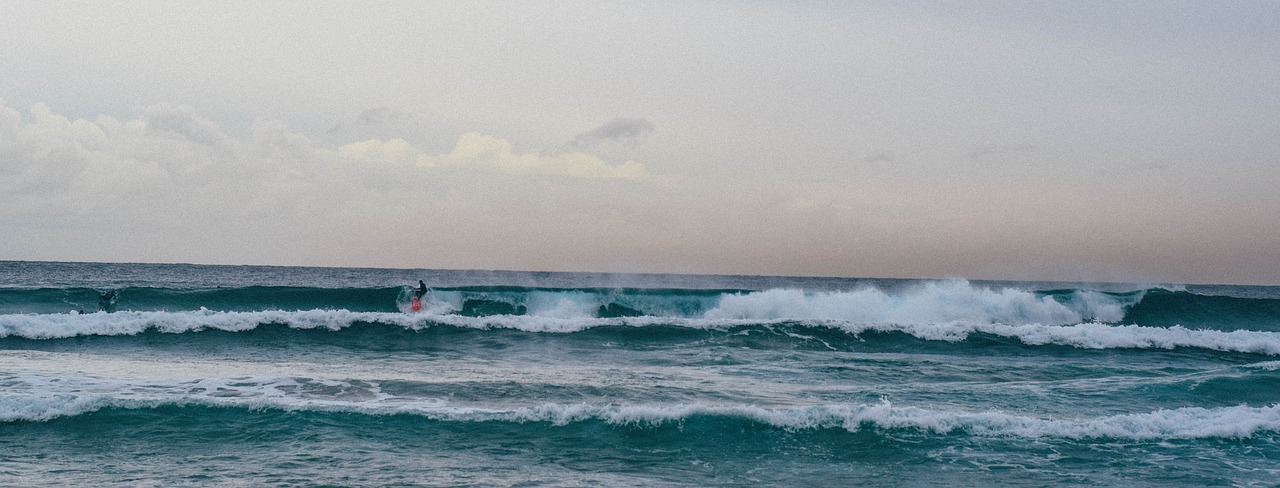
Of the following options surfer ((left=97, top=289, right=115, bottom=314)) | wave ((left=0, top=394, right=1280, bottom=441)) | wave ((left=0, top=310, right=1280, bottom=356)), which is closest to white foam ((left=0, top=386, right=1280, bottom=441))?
wave ((left=0, top=394, right=1280, bottom=441))

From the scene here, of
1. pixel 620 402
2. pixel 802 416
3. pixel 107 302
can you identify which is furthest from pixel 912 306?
pixel 107 302

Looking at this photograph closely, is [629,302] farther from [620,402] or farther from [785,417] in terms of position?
[785,417]

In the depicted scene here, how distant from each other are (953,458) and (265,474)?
25.0ft

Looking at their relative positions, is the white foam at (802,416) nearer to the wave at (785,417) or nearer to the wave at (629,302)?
the wave at (785,417)

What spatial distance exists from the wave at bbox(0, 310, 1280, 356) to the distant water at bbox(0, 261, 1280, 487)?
0.07 m

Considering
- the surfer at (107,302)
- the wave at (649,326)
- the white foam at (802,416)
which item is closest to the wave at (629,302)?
the surfer at (107,302)

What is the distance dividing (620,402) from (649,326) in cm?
1011

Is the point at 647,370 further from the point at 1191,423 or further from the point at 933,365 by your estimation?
the point at 1191,423

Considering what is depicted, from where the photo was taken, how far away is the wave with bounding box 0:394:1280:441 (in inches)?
427

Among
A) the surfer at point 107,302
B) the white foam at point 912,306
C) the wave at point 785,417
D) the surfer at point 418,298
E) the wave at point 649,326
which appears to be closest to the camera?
the wave at point 785,417

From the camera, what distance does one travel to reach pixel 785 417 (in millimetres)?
11094

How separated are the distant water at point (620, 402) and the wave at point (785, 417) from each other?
1.5 inches

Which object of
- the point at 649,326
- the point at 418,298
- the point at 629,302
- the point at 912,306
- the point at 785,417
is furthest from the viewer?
the point at 629,302

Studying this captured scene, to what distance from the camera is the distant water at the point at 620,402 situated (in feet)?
30.3
